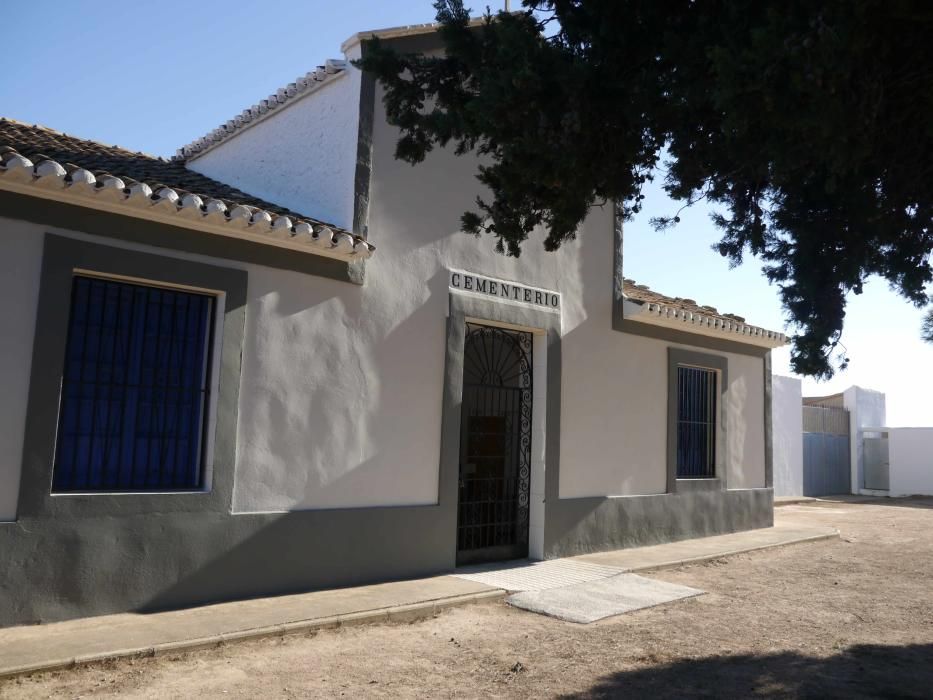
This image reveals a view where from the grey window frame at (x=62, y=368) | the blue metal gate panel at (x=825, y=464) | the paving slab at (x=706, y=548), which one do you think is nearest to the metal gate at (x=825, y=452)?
the blue metal gate panel at (x=825, y=464)

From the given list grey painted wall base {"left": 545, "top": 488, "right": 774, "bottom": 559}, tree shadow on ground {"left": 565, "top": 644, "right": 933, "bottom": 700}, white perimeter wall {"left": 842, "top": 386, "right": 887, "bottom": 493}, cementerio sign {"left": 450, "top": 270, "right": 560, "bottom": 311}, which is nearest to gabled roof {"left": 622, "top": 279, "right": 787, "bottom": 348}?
cementerio sign {"left": 450, "top": 270, "right": 560, "bottom": 311}

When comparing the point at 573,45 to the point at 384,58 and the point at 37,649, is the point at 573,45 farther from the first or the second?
the point at 37,649

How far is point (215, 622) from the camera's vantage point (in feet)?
18.6

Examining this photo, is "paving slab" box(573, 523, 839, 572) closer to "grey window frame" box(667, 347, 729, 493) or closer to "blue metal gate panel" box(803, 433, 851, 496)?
"grey window frame" box(667, 347, 729, 493)

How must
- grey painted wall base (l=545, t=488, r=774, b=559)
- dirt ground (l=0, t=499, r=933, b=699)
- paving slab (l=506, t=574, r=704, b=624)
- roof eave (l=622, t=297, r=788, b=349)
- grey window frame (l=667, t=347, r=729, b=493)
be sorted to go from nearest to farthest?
dirt ground (l=0, t=499, r=933, b=699)
paving slab (l=506, t=574, r=704, b=624)
grey painted wall base (l=545, t=488, r=774, b=559)
roof eave (l=622, t=297, r=788, b=349)
grey window frame (l=667, t=347, r=729, b=493)

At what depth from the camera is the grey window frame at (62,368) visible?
216 inches

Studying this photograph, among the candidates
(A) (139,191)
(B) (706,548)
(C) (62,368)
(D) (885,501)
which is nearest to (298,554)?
(C) (62,368)

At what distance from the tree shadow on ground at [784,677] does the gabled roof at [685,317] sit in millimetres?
5150

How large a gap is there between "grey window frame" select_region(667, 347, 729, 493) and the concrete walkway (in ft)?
14.3

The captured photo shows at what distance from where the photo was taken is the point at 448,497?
7902 mm

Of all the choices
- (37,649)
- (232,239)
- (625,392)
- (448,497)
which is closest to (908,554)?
(625,392)

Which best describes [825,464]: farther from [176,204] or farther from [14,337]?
[14,337]

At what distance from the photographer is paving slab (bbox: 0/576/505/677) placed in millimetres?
4859

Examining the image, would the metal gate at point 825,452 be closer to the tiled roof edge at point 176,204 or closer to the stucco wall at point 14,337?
the tiled roof edge at point 176,204
